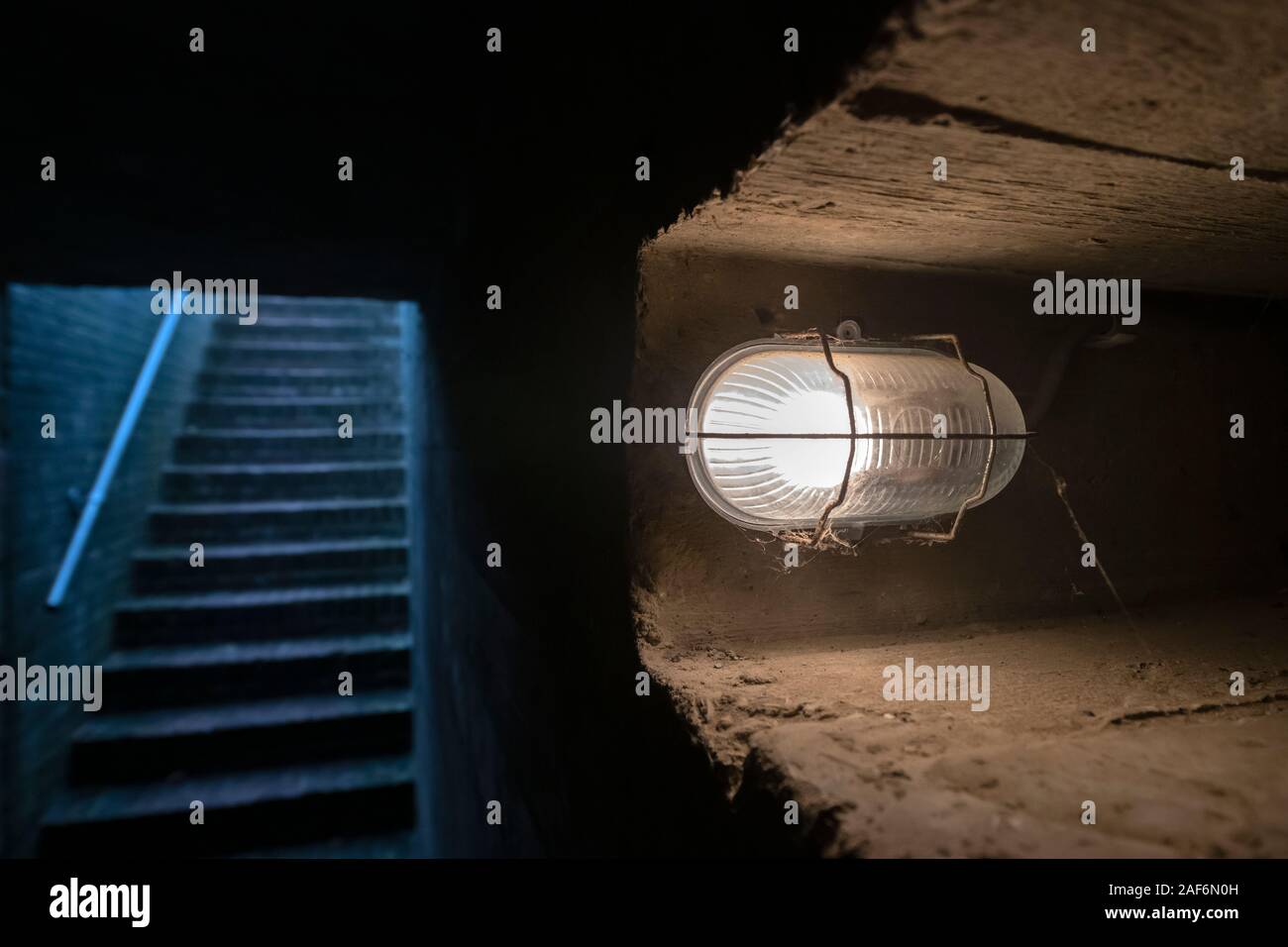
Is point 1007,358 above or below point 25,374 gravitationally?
below

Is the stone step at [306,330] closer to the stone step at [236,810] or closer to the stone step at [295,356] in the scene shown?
the stone step at [295,356]

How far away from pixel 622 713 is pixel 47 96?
6.61 ft

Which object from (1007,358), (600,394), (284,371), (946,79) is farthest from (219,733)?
(946,79)

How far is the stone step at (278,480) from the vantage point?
542 centimetres

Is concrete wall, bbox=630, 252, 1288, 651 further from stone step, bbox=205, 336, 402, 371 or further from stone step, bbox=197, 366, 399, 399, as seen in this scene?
stone step, bbox=205, 336, 402, 371

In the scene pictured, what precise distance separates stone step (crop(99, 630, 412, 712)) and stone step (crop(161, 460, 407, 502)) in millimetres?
1199

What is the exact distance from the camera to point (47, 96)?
1785 millimetres

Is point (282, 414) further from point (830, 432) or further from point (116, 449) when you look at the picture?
point (830, 432)

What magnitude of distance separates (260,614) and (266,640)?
174 millimetres

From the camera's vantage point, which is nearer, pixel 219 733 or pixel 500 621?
pixel 500 621

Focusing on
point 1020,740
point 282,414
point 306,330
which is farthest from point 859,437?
point 306,330

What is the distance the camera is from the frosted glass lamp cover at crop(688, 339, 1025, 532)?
41.5 inches
